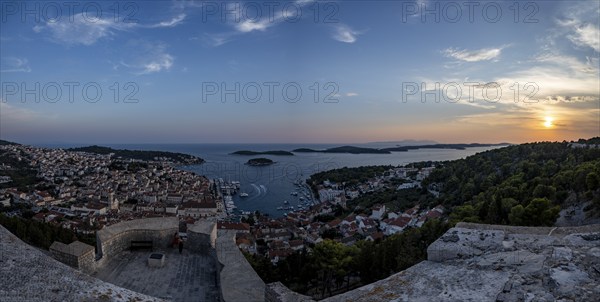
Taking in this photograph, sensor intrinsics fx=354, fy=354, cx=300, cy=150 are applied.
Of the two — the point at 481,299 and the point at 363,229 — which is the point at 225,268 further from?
the point at 363,229

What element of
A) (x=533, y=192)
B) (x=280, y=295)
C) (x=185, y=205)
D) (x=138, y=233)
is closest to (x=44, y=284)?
(x=280, y=295)

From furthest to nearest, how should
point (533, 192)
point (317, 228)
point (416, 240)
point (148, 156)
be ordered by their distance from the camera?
point (148, 156)
point (317, 228)
point (533, 192)
point (416, 240)

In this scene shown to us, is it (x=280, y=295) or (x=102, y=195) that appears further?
(x=102, y=195)

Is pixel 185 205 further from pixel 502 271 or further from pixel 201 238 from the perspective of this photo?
pixel 502 271

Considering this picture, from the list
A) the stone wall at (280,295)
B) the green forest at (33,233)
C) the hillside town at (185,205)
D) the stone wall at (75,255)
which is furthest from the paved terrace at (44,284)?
the hillside town at (185,205)

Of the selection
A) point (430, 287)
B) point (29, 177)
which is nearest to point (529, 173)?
point (430, 287)

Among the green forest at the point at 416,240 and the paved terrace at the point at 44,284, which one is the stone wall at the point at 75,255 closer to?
the paved terrace at the point at 44,284

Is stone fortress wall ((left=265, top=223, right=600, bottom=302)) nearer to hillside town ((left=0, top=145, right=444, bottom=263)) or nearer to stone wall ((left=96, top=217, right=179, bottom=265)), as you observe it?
stone wall ((left=96, top=217, right=179, bottom=265))

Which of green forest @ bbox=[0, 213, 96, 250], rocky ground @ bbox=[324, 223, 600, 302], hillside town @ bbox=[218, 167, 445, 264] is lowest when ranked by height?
hillside town @ bbox=[218, 167, 445, 264]

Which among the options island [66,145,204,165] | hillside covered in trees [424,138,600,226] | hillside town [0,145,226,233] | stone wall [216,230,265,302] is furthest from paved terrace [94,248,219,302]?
island [66,145,204,165]
